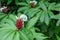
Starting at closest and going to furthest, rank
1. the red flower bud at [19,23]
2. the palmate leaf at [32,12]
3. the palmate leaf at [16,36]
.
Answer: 1. the palmate leaf at [16,36]
2. the red flower bud at [19,23]
3. the palmate leaf at [32,12]

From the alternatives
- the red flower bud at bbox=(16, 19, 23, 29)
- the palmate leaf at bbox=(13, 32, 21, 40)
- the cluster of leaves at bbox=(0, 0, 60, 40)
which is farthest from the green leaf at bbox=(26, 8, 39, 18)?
the palmate leaf at bbox=(13, 32, 21, 40)

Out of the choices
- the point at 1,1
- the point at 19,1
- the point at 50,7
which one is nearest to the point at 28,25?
the point at 50,7

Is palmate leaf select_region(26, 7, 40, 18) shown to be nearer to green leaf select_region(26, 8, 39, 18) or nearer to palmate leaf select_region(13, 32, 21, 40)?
green leaf select_region(26, 8, 39, 18)

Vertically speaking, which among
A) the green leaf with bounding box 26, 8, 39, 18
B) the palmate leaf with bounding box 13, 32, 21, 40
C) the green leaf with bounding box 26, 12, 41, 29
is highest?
the green leaf with bounding box 26, 8, 39, 18

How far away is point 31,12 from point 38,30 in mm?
197

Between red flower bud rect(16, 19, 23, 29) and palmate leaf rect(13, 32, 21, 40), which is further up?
red flower bud rect(16, 19, 23, 29)

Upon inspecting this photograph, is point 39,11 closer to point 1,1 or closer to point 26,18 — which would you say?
point 26,18

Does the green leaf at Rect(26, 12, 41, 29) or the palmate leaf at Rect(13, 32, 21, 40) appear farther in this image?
the green leaf at Rect(26, 12, 41, 29)

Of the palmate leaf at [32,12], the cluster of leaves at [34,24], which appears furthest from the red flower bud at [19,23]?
the palmate leaf at [32,12]

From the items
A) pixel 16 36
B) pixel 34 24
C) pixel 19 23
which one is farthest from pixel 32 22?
pixel 16 36

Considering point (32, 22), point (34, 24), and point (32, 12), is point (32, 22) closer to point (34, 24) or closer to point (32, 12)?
point (34, 24)

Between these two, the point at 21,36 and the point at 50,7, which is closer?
the point at 21,36

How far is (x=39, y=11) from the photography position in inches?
80.0

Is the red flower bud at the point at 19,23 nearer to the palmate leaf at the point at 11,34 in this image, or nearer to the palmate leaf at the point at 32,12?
the palmate leaf at the point at 11,34
